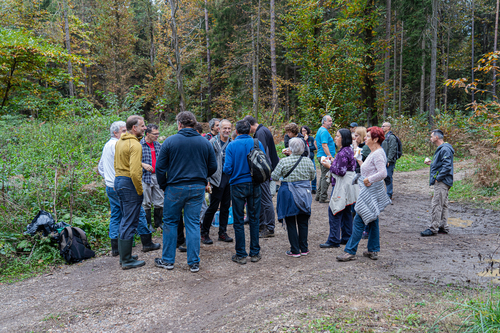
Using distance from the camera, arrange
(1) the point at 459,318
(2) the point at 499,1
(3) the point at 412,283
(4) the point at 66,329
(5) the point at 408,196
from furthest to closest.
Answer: (2) the point at 499,1, (5) the point at 408,196, (3) the point at 412,283, (4) the point at 66,329, (1) the point at 459,318

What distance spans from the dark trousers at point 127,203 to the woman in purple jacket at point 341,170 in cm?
324

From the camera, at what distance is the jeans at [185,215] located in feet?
14.3

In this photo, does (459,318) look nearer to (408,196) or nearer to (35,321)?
(35,321)

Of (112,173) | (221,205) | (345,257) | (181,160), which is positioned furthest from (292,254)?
(112,173)

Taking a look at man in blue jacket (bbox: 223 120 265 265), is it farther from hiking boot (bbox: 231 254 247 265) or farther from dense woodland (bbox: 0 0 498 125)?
dense woodland (bbox: 0 0 498 125)

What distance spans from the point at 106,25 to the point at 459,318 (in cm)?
2920

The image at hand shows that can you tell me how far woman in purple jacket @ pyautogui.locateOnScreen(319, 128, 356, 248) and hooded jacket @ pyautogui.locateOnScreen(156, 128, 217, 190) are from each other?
2.47 metres

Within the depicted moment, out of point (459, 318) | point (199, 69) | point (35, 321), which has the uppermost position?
point (199, 69)

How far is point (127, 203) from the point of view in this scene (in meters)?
4.49

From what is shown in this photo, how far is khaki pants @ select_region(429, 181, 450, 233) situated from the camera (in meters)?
6.13

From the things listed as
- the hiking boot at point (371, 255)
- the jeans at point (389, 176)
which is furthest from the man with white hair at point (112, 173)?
the jeans at point (389, 176)

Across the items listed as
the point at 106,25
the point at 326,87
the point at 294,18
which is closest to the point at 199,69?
the point at 106,25

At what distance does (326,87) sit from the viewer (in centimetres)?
1995

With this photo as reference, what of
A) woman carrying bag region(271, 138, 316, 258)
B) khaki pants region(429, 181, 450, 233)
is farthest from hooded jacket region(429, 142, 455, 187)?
woman carrying bag region(271, 138, 316, 258)
